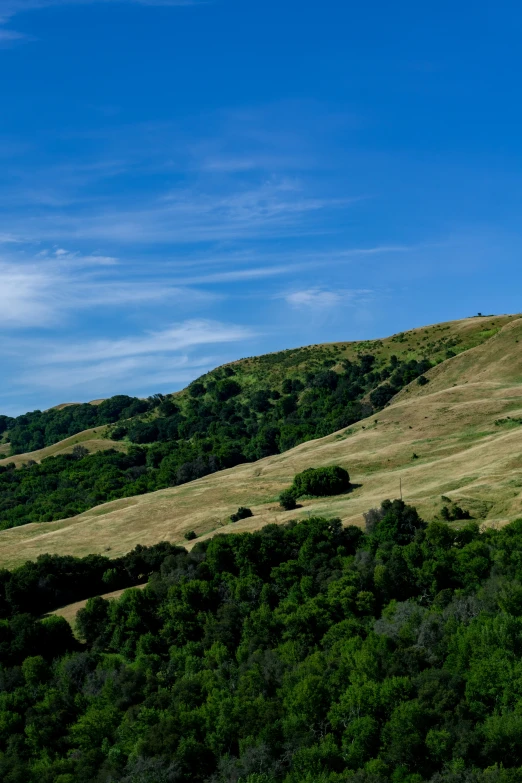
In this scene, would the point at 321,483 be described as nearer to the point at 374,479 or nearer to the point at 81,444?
the point at 374,479

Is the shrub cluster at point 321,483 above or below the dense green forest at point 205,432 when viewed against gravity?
below

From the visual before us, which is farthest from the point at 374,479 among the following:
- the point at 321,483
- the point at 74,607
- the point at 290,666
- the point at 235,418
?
the point at 235,418

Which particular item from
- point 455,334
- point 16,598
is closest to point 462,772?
point 16,598

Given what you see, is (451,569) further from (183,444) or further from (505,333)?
(183,444)

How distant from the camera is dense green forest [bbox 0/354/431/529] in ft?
423

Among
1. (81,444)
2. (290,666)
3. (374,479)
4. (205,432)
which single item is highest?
(81,444)

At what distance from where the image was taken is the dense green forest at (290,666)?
41344 millimetres

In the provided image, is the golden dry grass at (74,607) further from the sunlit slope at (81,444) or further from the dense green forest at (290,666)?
the sunlit slope at (81,444)

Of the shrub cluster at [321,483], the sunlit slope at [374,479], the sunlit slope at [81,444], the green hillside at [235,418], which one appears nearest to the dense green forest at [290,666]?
the sunlit slope at [374,479]

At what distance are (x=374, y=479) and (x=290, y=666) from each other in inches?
1422

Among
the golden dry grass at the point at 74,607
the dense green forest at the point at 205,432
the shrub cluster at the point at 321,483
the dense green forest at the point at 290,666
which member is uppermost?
the dense green forest at the point at 205,432

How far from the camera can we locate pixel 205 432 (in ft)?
545

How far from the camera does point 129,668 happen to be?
52.2m

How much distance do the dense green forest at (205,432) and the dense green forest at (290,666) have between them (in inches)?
2180
